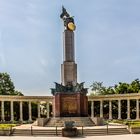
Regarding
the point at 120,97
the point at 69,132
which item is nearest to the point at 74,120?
the point at 69,132

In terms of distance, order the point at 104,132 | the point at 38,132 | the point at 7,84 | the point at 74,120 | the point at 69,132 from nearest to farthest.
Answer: the point at 69,132 < the point at 104,132 < the point at 38,132 < the point at 74,120 < the point at 7,84

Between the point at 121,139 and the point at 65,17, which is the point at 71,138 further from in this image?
the point at 65,17

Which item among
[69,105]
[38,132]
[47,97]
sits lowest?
[38,132]

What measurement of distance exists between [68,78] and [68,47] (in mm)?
5022

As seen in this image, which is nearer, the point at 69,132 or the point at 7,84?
the point at 69,132

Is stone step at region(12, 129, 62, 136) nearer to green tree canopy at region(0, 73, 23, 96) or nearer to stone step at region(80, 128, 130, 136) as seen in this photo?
stone step at region(80, 128, 130, 136)

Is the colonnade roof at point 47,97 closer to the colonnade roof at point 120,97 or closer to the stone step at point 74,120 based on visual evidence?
the colonnade roof at point 120,97

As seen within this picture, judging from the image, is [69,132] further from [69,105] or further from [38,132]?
[69,105]

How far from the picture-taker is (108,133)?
4262 centimetres

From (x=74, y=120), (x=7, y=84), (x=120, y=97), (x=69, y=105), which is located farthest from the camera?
(x=7, y=84)

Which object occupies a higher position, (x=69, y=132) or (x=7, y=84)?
(x=7, y=84)

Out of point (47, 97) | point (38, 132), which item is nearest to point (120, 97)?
→ point (47, 97)

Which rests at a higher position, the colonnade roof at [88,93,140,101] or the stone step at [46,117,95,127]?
the colonnade roof at [88,93,140,101]

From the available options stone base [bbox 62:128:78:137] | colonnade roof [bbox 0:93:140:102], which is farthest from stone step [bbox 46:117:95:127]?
colonnade roof [bbox 0:93:140:102]
